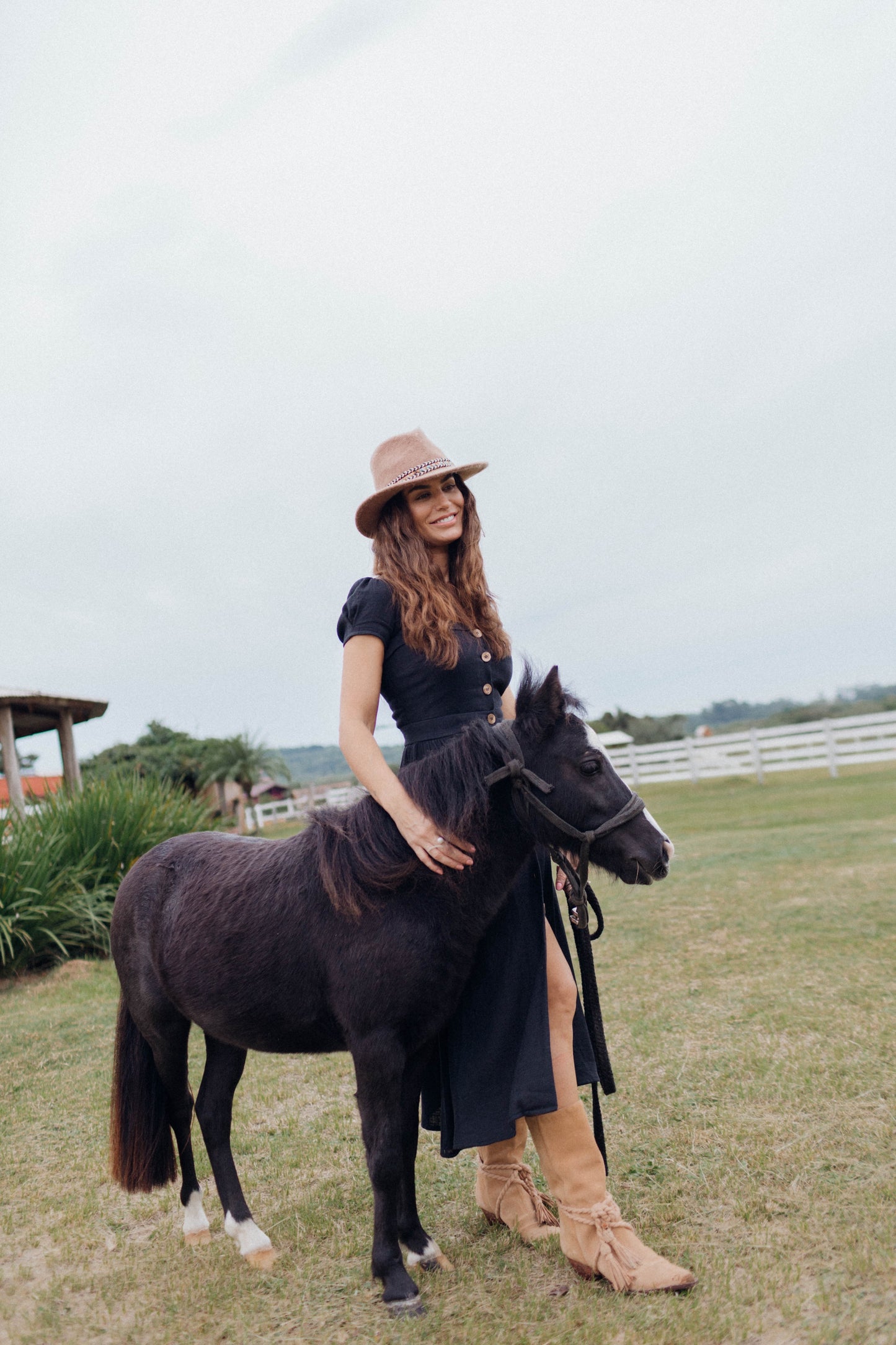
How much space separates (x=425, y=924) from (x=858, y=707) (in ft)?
172

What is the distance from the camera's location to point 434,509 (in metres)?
3.06

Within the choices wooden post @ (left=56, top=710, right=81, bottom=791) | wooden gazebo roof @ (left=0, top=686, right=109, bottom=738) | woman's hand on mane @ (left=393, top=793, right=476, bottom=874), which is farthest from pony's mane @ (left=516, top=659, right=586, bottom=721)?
wooden post @ (left=56, top=710, right=81, bottom=791)

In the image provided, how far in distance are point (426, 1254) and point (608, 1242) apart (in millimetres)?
596

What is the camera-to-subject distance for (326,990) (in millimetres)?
2820

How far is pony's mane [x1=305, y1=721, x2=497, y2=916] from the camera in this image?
2719mm

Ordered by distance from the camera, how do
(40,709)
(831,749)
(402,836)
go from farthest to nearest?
(831,749) → (40,709) → (402,836)

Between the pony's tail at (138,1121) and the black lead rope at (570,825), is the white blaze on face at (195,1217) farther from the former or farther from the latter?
the black lead rope at (570,825)

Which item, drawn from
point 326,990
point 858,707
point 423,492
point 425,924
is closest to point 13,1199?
point 326,990

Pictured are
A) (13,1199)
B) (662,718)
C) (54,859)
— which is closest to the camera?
(13,1199)

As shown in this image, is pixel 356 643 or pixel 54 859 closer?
pixel 356 643

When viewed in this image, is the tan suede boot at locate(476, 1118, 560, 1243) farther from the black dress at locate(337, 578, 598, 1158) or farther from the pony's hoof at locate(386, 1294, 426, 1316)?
the pony's hoof at locate(386, 1294, 426, 1316)

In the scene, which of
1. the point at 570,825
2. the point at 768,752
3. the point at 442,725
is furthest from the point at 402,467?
the point at 768,752

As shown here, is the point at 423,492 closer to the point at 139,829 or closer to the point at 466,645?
the point at 466,645

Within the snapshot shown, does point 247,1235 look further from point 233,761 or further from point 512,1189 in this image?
point 233,761
